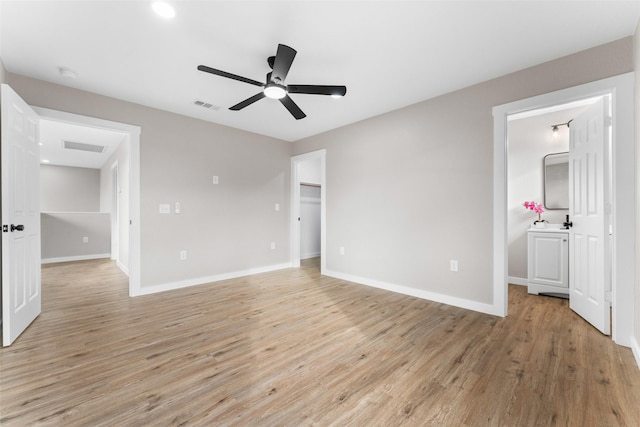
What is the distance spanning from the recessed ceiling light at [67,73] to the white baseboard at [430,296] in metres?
4.08

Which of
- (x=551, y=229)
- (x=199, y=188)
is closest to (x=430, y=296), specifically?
(x=551, y=229)

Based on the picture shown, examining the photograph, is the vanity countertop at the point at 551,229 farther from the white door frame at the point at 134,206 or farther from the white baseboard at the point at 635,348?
the white door frame at the point at 134,206

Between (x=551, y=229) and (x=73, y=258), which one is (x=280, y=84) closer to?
(x=551, y=229)

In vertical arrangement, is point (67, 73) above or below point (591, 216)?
above

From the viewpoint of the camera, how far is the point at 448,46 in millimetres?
2270

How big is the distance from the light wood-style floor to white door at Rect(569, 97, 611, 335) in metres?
0.24

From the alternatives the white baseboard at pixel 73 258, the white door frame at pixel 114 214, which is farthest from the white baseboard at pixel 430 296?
the white baseboard at pixel 73 258

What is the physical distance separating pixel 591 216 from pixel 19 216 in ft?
17.2

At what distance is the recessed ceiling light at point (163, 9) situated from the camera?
1808 millimetres

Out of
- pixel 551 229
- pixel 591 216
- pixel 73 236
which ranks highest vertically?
pixel 591 216

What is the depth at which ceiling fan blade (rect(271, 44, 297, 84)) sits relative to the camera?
187 cm

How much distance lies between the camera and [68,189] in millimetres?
7598

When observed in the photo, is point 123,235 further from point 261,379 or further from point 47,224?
point 261,379

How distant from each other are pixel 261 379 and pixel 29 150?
3.09m
